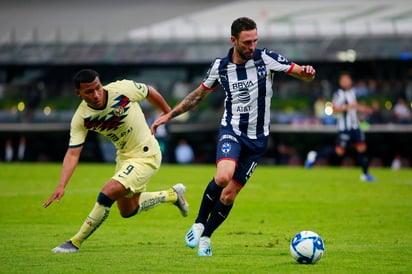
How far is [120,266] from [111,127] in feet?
7.14

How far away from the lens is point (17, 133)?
3975cm

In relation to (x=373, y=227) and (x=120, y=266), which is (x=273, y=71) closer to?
(x=120, y=266)

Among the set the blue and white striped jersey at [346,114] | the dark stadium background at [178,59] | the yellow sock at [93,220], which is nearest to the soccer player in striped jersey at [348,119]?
the blue and white striped jersey at [346,114]

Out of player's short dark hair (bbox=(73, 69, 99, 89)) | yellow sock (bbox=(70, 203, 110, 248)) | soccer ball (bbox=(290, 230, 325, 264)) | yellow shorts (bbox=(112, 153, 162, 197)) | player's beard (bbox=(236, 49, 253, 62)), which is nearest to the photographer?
soccer ball (bbox=(290, 230, 325, 264))

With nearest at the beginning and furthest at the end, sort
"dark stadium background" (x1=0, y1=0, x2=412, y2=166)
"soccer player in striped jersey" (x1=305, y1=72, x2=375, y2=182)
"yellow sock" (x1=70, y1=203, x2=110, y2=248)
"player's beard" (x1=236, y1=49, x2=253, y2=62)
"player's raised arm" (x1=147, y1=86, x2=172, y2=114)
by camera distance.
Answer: "player's beard" (x1=236, y1=49, x2=253, y2=62) < "yellow sock" (x1=70, y1=203, x2=110, y2=248) < "player's raised arm" (x1=147, y1=86, x2=172, y2=114) < "soccer player in striped jersey" (x1=305, y1=72, x2=375, y2=182) < "dark stadium background" (x1=0, y1=0, x2=412, y2=166)

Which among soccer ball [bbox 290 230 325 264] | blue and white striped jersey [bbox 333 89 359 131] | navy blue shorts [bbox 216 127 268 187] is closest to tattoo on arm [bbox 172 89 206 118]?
navy blue shorts [bbox 216 127 268 187]

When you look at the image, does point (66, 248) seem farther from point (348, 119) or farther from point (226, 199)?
point (348, 119)

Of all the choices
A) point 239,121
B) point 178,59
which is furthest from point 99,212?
point 178,59

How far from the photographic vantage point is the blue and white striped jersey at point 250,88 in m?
10.9

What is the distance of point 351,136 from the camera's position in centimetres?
2386

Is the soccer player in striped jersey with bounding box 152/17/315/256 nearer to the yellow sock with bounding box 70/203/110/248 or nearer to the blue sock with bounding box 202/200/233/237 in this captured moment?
the blue sock with bounding box 202/200/233/237

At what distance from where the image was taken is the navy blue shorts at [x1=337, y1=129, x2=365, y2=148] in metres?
23.7

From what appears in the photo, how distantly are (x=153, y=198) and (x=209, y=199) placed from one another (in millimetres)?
1751

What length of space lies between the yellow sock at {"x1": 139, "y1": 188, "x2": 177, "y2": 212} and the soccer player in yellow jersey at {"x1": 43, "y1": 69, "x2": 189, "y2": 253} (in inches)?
0.5
